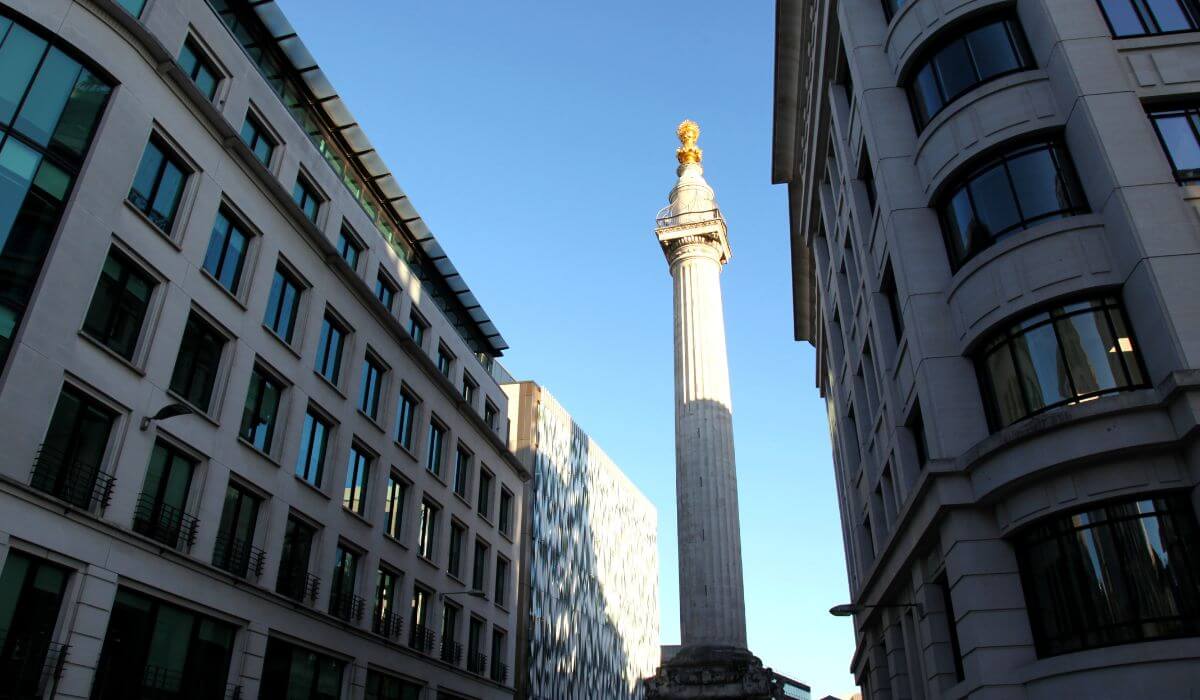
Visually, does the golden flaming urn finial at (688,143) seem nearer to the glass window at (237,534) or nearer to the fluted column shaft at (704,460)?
the fluted column shaft at (704,460)

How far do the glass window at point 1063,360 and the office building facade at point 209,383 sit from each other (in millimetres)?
17966

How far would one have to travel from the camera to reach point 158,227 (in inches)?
851

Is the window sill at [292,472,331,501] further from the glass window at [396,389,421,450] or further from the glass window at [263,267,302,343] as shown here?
the glass window at [396,389,421,450]

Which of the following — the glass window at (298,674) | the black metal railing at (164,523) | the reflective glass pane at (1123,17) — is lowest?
the glass window at (298,674)

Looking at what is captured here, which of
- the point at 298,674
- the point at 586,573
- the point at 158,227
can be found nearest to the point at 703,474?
the point at 298,674

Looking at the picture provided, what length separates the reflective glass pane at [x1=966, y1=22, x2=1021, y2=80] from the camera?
19641mm

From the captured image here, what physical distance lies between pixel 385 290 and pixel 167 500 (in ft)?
51.7

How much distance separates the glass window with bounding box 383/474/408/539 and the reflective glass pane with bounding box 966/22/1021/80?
2410 centimetres

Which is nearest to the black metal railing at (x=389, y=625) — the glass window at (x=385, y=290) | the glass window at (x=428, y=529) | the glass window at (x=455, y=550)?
the glass window at (x=428, y=529)

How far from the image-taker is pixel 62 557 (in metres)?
17.8

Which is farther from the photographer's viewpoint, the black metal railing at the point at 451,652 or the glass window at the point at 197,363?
the black metal railing at the point at 451,652

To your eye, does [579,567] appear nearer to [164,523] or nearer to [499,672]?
[499,672]

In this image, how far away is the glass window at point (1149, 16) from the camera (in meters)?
18.7

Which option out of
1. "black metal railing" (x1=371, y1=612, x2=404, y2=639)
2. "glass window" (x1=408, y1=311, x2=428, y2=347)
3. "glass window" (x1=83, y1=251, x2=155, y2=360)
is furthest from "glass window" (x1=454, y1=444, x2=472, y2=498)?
"glass window" (x1=83, y1=251, x2=155, y2=360)
